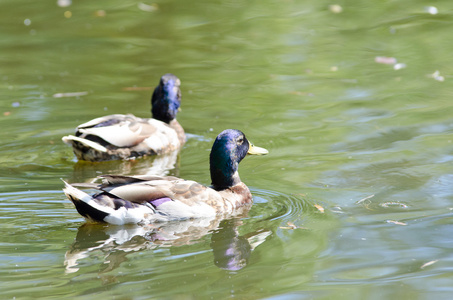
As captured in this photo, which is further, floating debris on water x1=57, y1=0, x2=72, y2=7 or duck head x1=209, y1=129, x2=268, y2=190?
floating debris on water x1=57, y1=0, x2=72, y2=7

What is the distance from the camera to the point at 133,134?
34.2 feet

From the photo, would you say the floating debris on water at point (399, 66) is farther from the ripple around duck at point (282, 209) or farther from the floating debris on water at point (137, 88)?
the ripple around duck at point (282, 209)

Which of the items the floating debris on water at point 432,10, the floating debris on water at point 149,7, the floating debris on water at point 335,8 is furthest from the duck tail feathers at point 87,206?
the floating debris on water at point 432,10

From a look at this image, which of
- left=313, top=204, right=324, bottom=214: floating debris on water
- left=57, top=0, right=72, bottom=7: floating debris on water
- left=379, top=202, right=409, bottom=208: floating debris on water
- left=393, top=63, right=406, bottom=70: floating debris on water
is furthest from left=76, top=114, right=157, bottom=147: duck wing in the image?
→ left=57, top=0, right=72, bottom=7: floating debris on water

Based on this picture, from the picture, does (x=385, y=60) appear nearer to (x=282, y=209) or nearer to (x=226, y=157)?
(x=226, y=157)

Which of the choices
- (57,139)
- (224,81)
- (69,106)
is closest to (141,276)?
Answer: (57,139)

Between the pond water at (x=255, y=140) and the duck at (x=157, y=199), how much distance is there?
7.1 inches

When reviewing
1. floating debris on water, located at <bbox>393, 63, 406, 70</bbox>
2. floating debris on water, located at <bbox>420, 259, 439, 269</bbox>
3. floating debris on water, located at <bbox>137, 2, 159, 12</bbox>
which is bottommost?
floating debris on water, located at <bbox>393, 63, 406, 70</bbox>

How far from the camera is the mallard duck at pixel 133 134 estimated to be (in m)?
9.95

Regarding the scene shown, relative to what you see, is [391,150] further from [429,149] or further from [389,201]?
[389,201]

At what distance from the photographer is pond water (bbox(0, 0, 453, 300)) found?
6.09 metres

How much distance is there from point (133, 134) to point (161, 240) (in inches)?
144

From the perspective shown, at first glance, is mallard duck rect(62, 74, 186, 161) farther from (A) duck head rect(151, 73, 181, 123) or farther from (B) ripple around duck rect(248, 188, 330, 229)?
(B) ripple around duck rect(248, 188, 330, 229)

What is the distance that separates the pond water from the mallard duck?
0.79 ft
